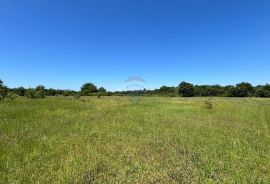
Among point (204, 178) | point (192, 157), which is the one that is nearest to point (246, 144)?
point (192, 157)

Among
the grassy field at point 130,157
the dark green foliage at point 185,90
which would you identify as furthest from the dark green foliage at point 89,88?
the grassy field at point 130,157

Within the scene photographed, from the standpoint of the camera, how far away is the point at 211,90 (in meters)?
110

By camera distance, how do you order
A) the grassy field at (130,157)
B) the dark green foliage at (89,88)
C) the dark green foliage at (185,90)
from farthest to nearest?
1. the dark green foliage at (185,90)
2. the dark green foliage at (89,88)
3. the grassy field at (130,157)

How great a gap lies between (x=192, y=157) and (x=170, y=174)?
1.95 metres

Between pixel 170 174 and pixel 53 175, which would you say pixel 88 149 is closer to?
pixel 53 175

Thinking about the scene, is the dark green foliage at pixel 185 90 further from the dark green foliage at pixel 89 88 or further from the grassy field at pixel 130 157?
the grassy field at pixel 130 157

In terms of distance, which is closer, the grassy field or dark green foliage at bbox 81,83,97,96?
the grassy field

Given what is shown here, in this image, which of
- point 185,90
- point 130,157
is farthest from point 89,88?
point 130,157

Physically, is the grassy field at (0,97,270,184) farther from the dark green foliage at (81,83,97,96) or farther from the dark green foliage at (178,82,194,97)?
the dark green foliage at (178,82,194,97)

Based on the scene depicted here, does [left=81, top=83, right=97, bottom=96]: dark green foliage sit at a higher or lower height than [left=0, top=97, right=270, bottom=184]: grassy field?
higher

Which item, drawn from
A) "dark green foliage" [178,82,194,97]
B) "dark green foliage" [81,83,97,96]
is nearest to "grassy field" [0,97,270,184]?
"dark green foliage" [81,83,97,96]

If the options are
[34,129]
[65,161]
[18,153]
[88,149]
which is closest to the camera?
[65,161]

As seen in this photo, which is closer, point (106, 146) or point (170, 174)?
point (170, 174)

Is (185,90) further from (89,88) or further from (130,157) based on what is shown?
(130,157)
